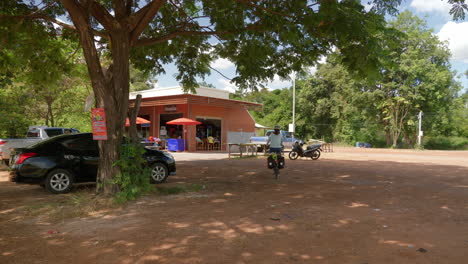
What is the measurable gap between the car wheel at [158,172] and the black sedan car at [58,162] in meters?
1.44

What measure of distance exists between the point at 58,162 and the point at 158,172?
2.43 metres

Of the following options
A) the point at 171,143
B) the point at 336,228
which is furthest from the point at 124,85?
the point at 171,143

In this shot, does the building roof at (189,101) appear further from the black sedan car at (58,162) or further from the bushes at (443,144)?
the bushes at (443,144)

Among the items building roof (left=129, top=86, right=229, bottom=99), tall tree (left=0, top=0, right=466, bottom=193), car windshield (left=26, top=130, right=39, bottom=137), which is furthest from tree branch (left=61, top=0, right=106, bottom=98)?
building roof (left=129, top=86, right=229, bottom=99)

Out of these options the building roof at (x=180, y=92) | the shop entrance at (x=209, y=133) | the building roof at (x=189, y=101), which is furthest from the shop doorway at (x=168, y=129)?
the building roof at (x=189, y=101)

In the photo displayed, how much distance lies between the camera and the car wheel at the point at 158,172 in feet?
29.1

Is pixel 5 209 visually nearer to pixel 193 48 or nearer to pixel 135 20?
pixel 135 20

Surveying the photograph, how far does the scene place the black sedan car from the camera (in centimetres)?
727

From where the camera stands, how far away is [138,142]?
7.74m

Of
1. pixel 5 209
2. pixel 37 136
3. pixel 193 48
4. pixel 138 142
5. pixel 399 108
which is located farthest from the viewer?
pixel 399 108

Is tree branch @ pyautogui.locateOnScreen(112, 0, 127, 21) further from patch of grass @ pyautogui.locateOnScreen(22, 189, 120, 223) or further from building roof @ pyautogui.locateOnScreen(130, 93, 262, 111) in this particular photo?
building roof @ pyautogui.locateOnScreen(130, 93, 262, 111)

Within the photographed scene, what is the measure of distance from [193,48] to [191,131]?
12.5 metres

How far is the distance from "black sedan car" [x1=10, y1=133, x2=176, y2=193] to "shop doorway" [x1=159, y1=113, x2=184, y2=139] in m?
17.5

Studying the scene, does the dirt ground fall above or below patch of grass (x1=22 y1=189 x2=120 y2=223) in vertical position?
below
